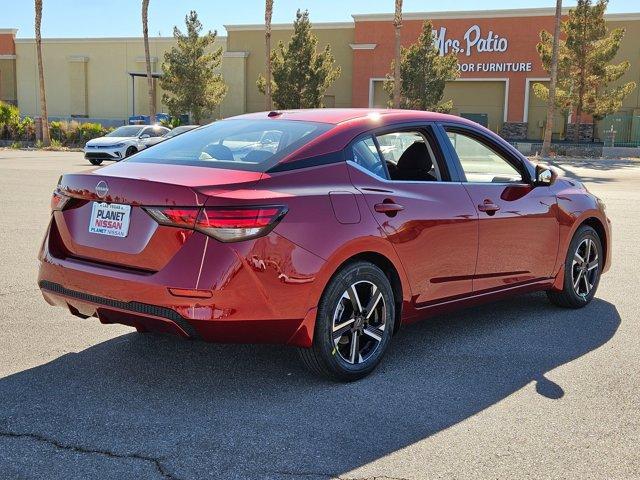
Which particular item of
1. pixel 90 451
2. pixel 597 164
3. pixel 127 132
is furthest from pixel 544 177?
pixel 597 164

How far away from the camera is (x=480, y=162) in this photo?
5684 millimetres

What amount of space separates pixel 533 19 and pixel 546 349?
4528cm

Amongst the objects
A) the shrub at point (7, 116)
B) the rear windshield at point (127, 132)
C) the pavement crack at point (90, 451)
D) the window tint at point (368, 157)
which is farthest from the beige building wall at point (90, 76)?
the pavement crack at point (90, 451)

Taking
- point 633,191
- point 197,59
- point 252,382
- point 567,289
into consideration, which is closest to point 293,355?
point 252,382

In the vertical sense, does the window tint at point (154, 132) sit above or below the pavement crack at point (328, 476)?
above

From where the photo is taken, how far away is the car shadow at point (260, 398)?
138 inches

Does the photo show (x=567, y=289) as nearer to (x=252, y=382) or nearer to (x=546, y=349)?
(x=546, y=349)

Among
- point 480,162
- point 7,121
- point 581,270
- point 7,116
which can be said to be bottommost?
point 7,121

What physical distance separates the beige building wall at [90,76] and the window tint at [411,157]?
2034 inches

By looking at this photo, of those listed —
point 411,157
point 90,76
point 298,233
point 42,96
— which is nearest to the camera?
point 298,233

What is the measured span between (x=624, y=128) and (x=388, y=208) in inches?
1623

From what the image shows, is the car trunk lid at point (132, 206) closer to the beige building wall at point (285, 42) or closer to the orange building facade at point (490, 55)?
the orange building facade at point (490, 55)

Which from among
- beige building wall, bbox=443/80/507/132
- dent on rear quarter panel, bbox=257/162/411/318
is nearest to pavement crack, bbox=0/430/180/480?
dent on rear quarter panel, bbox=257/162/411/318

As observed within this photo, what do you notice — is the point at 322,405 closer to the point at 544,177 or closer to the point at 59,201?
the point at 59,201
